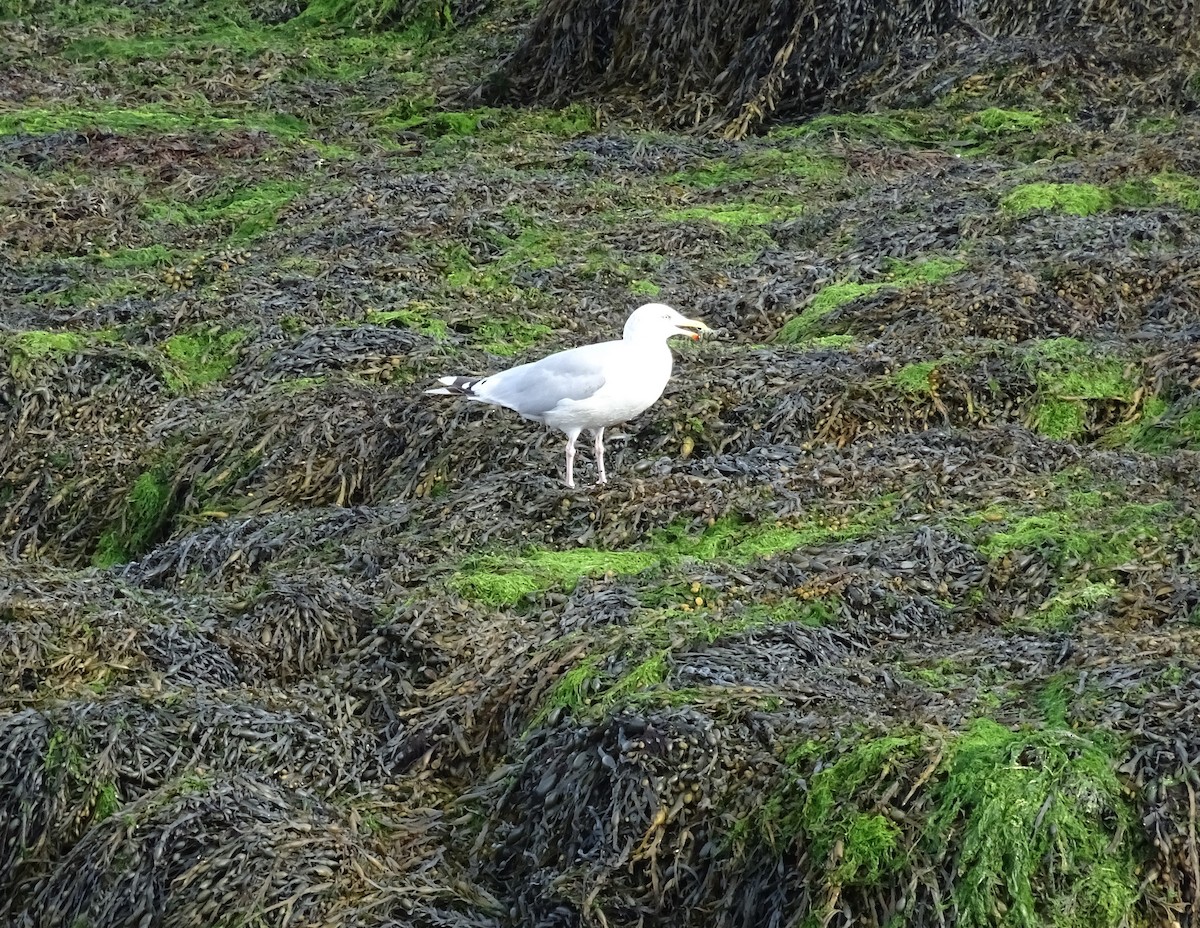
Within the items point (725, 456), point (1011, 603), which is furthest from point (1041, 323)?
point (1011, 603)

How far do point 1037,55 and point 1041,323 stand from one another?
4409mm

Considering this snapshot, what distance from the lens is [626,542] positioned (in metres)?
5.27

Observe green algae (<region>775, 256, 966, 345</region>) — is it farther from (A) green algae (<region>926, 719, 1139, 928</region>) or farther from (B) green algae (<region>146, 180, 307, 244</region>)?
(A) green algae (<region>926, 719, 1139, 928</region>)

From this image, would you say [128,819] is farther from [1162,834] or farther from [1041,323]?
[1041,323]

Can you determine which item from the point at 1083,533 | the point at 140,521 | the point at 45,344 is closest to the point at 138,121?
the point at 45,344

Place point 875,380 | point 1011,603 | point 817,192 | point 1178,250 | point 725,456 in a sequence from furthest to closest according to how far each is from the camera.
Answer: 1. point 817,192
2. point 1178,250
3. point 875,380
4. point 725,456
5. point 1011,603

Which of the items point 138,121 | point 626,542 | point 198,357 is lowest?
point 138,121

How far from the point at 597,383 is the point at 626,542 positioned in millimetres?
517

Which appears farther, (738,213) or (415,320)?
(738,213)

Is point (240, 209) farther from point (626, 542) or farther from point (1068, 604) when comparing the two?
point (1068, 604)

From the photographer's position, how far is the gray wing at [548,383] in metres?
5.45

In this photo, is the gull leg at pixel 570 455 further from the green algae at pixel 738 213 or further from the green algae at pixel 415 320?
the green algae at pixel 738 213

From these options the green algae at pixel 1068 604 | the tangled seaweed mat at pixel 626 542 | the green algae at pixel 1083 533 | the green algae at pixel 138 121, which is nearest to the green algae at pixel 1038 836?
the tangled seaweed mat at pixel 626 542

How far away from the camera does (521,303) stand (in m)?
7.83
